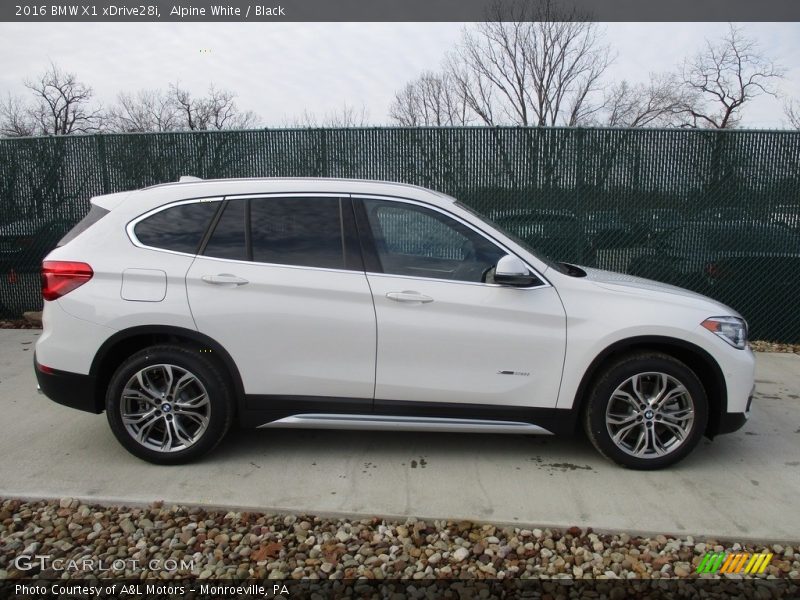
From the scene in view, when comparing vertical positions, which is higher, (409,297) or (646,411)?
(409,297)

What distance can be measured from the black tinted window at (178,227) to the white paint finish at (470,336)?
1.16 metres

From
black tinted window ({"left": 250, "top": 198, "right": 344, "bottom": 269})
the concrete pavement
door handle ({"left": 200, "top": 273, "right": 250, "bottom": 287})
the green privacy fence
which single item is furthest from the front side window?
the green privacy fence

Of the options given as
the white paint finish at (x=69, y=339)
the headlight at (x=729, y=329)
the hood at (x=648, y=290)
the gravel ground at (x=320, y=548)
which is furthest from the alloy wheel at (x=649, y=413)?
the white paint finish at (x=69, y=339)

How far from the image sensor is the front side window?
3.89m

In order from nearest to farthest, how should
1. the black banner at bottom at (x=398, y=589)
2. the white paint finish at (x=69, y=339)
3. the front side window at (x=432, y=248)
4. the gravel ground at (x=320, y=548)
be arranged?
the black banner at bottom at (x=398, y=589) < the gravel ground at (x=320, y=548) < the white paint finish at (x=69, y=339) < the front side window at (x=432, y=248)

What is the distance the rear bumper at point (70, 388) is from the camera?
384 centimetres

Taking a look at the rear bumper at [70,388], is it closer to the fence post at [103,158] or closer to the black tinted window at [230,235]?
the black tinted window at [230,235]

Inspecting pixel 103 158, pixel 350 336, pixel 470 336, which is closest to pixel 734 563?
pixel 470 336

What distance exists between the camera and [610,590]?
9.27ft

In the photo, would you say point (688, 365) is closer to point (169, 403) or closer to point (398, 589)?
point (398, 589)

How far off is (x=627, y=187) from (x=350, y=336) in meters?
4.67

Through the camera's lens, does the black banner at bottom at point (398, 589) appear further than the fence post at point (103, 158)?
No

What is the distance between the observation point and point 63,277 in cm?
381

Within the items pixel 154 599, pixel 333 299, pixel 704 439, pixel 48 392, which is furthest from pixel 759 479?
pixel 48 392
